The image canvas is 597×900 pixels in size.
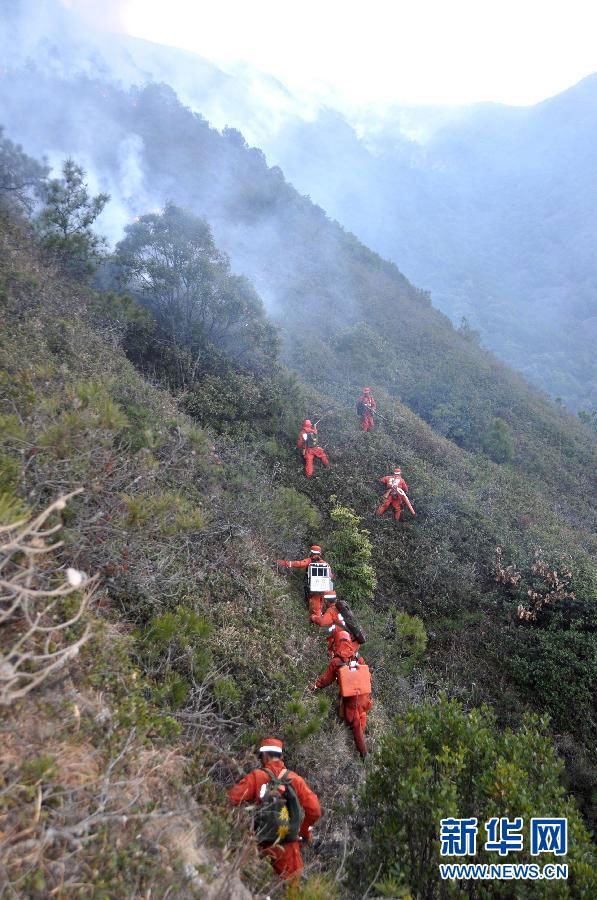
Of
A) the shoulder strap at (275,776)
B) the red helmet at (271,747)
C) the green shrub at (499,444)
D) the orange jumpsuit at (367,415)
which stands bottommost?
the shoulder strap at (275,776)

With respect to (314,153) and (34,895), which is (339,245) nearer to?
(34,895)

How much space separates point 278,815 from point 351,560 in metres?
6.67

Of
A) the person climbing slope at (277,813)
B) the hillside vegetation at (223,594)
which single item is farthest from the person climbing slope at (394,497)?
the person climbing slope at (277,813)

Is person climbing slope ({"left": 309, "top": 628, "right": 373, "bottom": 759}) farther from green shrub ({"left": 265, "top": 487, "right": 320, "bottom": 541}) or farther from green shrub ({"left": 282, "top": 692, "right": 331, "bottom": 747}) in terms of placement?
green shrub ({"left": 265, "top": 487, "right": 320, "bottom": 541})

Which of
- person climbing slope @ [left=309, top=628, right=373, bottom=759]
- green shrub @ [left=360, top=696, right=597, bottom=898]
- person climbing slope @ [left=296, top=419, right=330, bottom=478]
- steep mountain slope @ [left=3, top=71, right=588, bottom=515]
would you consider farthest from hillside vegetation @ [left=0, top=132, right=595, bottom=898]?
steep mountain slope @ [left=3, top=71, right=588, bottom=515]

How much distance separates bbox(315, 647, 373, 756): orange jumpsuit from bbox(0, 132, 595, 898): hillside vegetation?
377 mm

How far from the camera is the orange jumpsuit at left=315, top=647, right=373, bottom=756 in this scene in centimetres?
574

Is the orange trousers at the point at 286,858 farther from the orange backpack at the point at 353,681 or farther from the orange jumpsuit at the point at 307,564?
the orange jumpsuit at the point at 307,564

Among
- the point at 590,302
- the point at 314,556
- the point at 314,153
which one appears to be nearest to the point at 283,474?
the point at 314,556

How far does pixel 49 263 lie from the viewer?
12.8 meters

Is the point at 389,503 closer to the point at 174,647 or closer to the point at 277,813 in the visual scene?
the point at 174,647

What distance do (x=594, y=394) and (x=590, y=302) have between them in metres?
24.4

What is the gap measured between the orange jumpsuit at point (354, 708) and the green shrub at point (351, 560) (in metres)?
3.23

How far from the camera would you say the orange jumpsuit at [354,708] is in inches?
226
